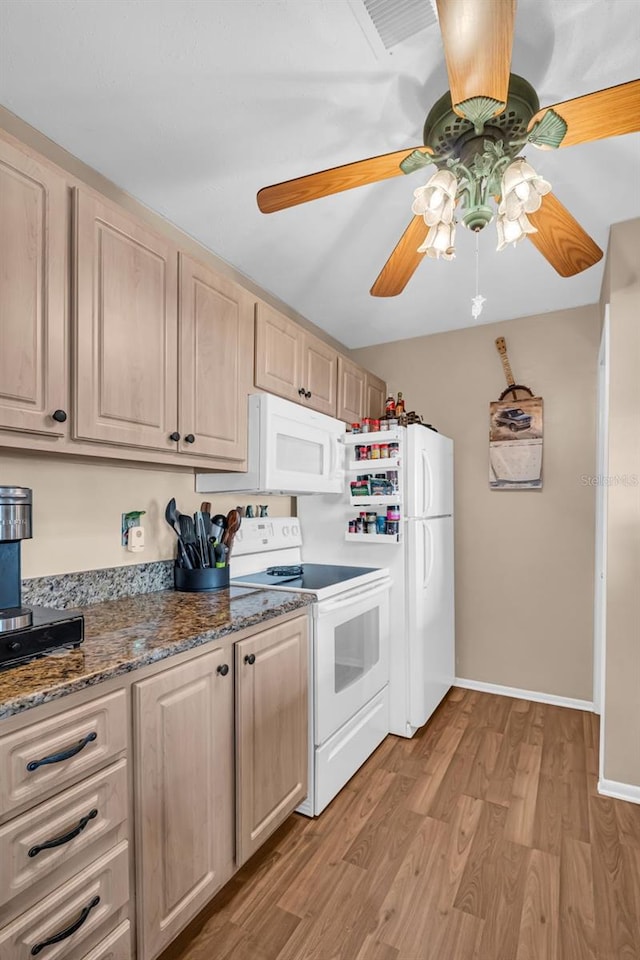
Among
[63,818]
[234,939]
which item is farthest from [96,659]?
[234,939]

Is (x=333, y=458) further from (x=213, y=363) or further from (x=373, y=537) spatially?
(x=213, y=363)

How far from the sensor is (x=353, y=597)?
2254 mm

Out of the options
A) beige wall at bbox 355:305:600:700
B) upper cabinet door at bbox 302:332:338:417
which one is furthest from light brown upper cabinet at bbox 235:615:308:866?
beige wall at bbox 355:305:600:700

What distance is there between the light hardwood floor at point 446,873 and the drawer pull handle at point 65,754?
843mm

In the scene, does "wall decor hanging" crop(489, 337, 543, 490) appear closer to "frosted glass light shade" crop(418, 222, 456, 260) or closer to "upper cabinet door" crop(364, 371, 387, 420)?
"upper cabinet door" crop(364, 371, 387, 420)

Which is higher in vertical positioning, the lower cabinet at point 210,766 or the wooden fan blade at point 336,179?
the wooden fan blade at point 336,179

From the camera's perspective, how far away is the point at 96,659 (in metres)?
1.17

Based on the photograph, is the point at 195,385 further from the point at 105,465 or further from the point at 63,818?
the point at 63,818

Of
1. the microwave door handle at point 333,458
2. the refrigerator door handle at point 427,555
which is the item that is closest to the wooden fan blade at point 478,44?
the microwave door handle at point 333,458

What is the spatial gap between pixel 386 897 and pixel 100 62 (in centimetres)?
267

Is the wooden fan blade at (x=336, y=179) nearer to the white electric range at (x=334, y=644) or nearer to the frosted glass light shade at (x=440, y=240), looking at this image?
the frosted glass light shade at (x=440, y=240)

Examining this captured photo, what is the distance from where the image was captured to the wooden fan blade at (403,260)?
5.19 feet

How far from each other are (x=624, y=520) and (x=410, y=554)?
1.01 m

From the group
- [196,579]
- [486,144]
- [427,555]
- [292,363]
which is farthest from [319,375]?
[486,144]
